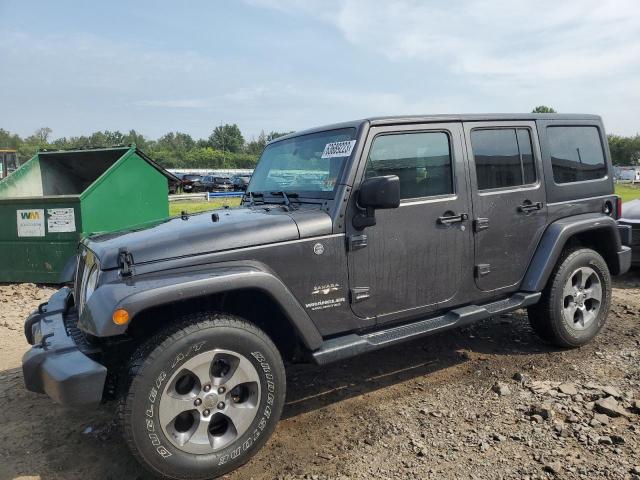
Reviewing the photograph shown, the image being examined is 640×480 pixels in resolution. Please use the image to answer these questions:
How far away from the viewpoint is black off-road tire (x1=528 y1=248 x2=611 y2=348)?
4.12 m

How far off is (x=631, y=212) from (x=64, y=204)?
25.8 feet

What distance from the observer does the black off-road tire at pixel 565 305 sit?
412 cm

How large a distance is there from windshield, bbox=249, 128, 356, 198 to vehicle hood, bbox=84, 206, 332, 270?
0.29 m

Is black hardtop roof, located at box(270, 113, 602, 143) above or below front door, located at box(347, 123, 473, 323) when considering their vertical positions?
above

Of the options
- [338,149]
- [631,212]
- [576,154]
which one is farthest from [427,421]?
[631,212]

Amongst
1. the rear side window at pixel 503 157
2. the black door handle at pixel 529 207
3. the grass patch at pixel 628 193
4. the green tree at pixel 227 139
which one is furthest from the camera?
the green tree at pixel 227 139

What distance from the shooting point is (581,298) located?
14.2 feet

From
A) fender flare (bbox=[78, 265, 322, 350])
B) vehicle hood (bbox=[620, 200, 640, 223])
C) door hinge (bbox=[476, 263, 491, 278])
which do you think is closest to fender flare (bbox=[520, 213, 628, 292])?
door hinge (bbox=[476, 263, 491, 278])

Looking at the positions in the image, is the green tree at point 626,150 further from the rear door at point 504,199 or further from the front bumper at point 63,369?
the front bumper at point 63,369

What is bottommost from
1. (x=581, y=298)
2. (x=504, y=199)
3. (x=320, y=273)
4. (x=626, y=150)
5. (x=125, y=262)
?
(x=581, y=298)

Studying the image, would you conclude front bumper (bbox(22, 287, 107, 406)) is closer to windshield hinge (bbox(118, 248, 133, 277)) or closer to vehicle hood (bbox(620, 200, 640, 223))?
windshield hinge (bbox(118, 248, 133, 277))

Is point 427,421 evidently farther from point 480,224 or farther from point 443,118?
point 443,118

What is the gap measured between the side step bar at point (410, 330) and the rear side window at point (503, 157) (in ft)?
2.98

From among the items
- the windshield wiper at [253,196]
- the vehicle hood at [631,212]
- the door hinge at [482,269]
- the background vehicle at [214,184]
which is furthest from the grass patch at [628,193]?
the background vehicle at [214,184]
